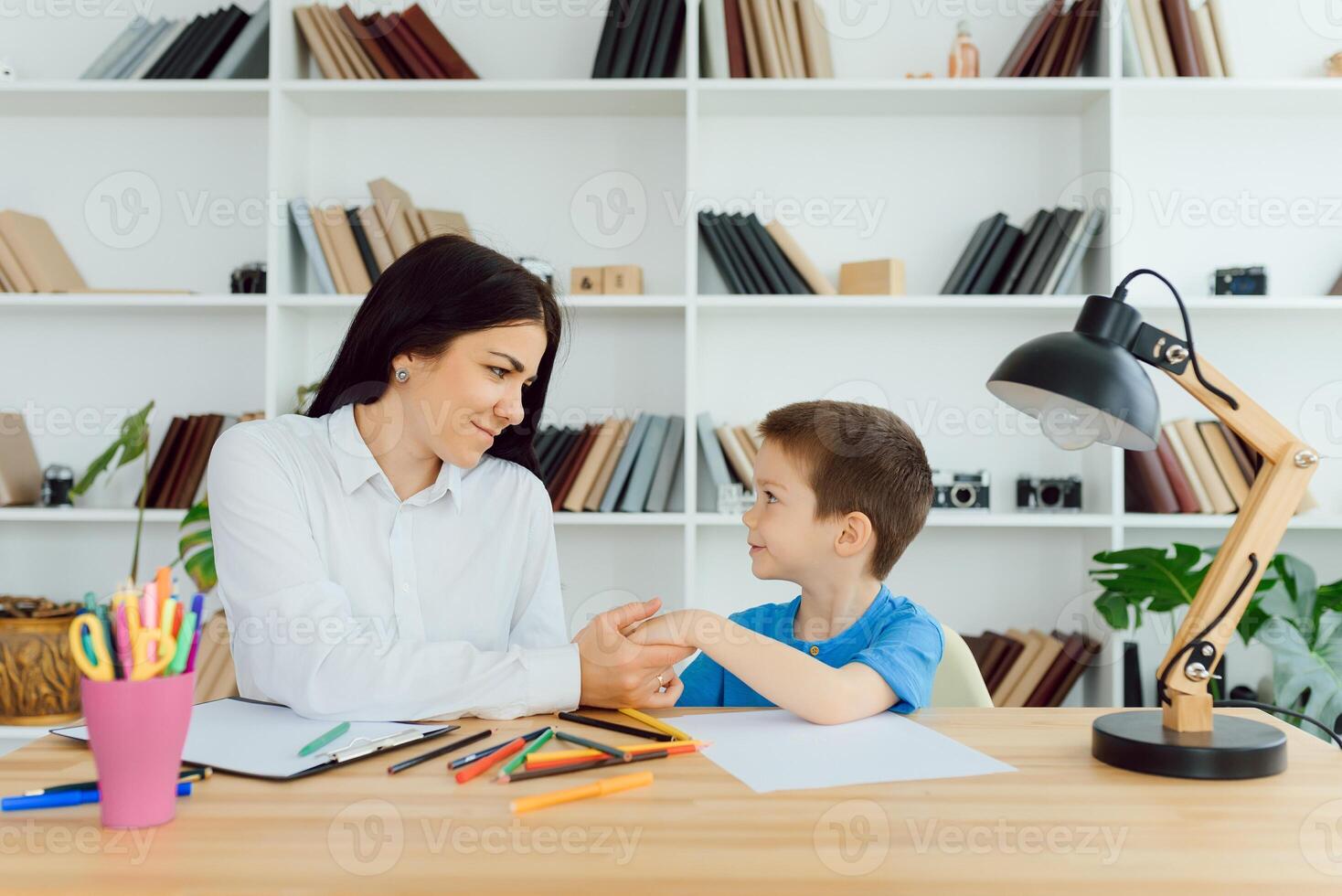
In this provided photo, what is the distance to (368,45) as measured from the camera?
2777mm

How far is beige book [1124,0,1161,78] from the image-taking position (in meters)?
2.71

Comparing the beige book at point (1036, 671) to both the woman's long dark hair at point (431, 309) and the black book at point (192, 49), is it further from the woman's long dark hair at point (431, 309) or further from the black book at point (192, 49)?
the black book at point (192, 49)

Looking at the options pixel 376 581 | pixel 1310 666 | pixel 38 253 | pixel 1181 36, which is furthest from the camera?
pixel 38 253

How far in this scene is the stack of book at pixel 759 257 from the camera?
278 centimetres

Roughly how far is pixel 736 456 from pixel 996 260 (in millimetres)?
832

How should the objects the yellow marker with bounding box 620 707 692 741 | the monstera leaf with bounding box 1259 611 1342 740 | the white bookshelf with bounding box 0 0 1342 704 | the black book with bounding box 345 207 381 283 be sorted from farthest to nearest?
the white bookshelf with bounding box 0 0 1342 704
the black book with bounding box 345 207 381 283
the monstera leaf with bounding box 1259 611 1342 740
the yellow marker with bounding box 620 707 692 741

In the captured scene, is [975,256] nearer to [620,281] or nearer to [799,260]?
[799,260]

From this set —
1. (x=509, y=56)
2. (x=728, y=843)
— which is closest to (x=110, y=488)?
(x=509, y=56)

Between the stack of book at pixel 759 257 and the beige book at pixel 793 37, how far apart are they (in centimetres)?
39

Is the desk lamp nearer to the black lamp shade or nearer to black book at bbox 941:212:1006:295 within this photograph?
the black lamp shade

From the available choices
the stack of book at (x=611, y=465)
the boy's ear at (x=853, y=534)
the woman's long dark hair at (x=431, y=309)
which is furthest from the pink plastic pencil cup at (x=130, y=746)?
the stack of book at (x=611, y=465)

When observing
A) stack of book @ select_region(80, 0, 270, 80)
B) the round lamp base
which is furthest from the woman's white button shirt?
stack of book @ select_region(80, 0, 270, 80)

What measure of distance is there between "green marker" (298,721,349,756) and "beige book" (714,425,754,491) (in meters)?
1.73

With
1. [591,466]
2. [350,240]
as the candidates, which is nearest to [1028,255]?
[591,466]
